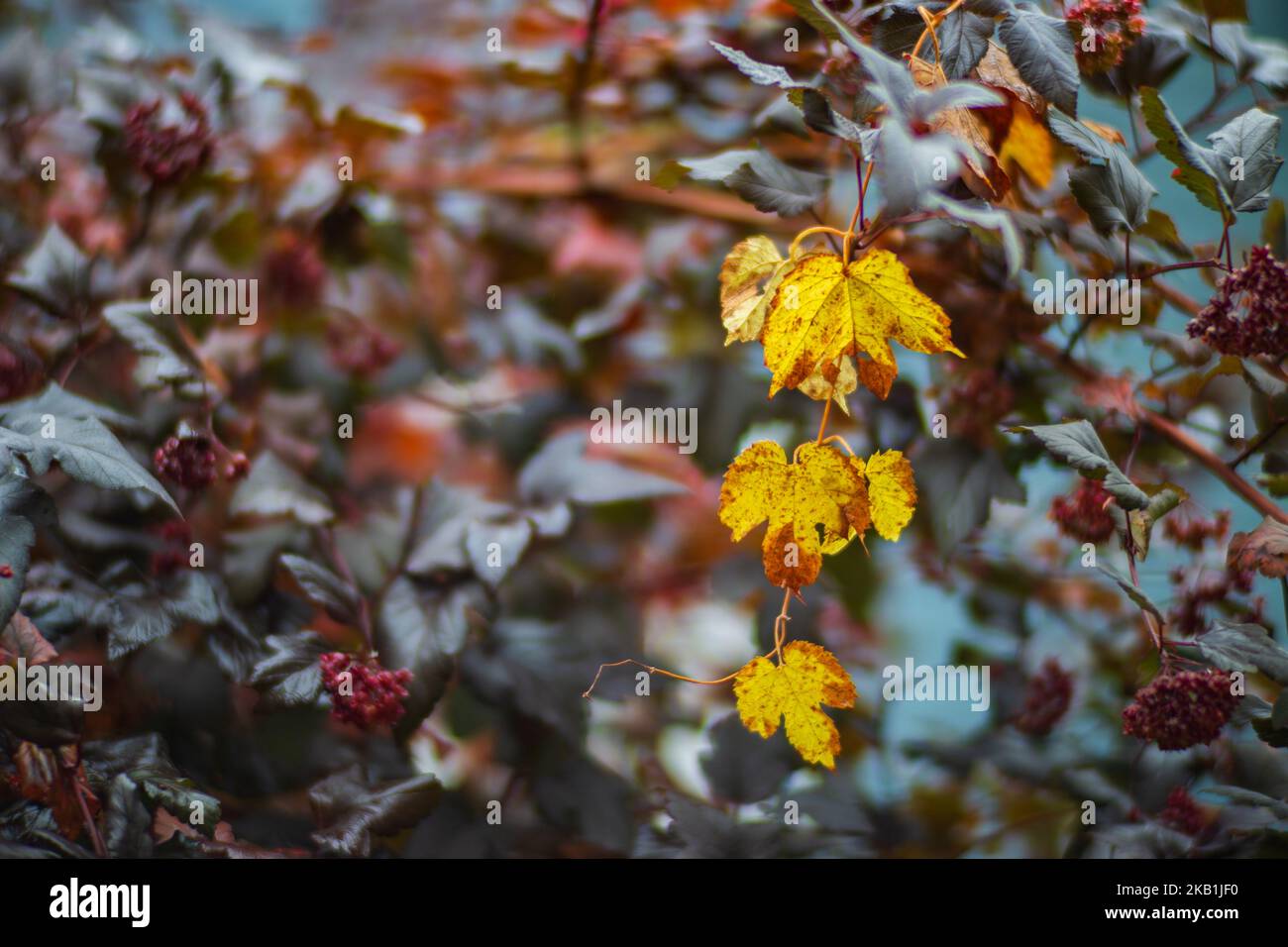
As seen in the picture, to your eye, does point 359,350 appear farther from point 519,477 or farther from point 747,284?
point 747,284

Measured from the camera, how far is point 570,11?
66 centimetres

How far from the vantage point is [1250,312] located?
0.41m

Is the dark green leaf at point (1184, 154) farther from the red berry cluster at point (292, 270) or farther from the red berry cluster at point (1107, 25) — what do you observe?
the red berry cluster at point (292, 270)

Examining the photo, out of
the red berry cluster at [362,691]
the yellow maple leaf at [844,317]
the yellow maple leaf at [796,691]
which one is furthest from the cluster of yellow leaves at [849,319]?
the red berry cluster at [362,691]

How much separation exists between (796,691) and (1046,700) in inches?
9.5

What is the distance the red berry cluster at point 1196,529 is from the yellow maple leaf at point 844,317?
220 millimetres

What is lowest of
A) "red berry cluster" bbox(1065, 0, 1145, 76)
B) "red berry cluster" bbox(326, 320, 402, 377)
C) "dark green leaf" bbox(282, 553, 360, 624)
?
"dark green leaf" bbox(282, 553, 360, 624)

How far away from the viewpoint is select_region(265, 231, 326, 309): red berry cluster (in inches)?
26.6

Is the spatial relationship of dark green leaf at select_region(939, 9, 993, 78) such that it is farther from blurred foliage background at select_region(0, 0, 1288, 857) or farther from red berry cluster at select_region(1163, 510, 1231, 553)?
red berry cluster at select_region(1163, 510, 1231, 553)

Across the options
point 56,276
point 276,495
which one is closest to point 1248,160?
point 276,495

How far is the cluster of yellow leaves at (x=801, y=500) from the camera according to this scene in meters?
0.42

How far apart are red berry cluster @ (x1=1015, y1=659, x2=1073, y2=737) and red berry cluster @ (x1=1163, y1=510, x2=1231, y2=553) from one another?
12 cm

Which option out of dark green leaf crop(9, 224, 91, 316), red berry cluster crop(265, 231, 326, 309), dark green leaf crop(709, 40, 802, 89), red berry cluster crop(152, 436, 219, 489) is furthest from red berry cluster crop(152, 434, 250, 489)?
dark green leaf crop(709, 40, 802, 89)

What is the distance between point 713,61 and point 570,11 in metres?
0.11
